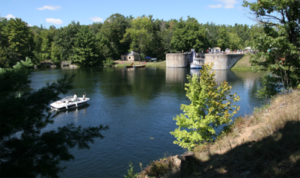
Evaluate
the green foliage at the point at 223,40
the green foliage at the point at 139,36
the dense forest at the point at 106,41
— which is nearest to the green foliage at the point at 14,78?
the dense forest at the point at 106,41

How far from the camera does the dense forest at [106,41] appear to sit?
267 feet

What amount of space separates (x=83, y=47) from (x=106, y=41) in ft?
39.2

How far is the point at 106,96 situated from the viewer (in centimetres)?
3588

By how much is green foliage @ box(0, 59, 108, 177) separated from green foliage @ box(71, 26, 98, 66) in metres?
84.3

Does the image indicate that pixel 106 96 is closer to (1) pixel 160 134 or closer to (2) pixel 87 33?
(1) pixel 160 134

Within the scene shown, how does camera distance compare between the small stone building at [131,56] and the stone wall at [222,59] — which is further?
the small stone building at [131,56]

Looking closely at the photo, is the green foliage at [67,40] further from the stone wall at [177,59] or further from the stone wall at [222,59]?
the stone wall at [222,59]

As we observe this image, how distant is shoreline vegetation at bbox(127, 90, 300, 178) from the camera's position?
25.9 feet

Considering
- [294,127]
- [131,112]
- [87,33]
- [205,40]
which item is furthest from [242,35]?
[294,127]

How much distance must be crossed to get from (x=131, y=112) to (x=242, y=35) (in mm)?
125960

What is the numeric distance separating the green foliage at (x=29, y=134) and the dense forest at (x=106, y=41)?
80.9 meters

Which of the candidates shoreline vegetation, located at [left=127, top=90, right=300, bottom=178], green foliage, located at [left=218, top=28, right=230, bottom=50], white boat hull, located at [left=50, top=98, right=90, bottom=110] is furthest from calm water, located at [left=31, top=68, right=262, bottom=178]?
green foliage, located at [left=218, top=28, right=230, bottom=50]

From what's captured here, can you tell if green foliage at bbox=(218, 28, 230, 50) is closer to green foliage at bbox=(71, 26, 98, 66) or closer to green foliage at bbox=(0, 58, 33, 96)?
green foliage at bbox=(71, 26, 98, 66)

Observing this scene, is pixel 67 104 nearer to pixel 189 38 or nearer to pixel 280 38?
pixel 280 38
